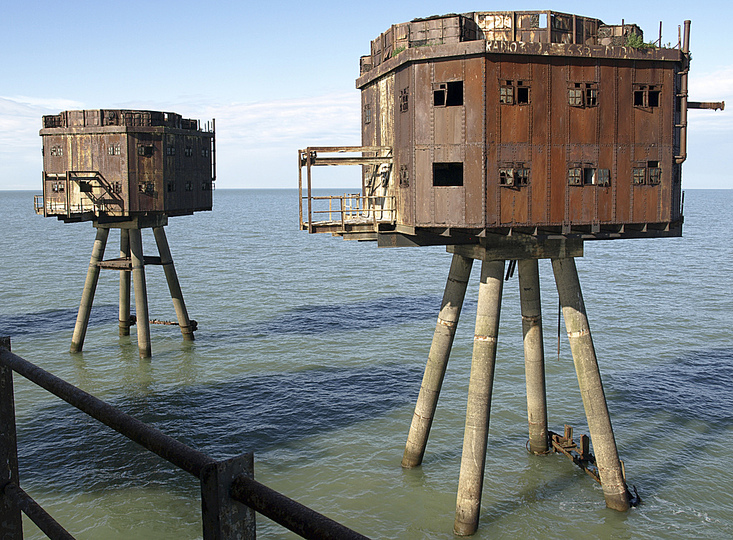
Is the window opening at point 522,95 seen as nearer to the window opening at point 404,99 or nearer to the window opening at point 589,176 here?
the window opening at point 589,176

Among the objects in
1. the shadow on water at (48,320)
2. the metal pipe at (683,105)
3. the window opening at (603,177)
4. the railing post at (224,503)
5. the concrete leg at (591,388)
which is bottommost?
the shadow on water at (48,320)

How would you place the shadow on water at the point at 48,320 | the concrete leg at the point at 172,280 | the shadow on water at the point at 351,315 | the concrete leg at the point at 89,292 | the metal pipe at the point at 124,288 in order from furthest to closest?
the shadow on water at the point at 351,315
the shadow on water at the point at 48,320
the metal pipe at the point at 124,288
the concrete leg at the point at 172,280
the concrete leg at the point at 89,292

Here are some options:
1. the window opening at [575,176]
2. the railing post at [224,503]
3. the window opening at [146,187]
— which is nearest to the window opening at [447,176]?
the window opening at [575,176]

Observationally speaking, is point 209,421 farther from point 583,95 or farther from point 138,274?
point 583,95

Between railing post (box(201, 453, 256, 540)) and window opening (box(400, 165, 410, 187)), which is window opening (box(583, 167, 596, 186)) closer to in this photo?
window opening (box(400, 165, 410, 187))

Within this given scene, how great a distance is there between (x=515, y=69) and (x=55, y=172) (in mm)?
26051

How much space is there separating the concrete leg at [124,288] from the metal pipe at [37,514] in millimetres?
33498

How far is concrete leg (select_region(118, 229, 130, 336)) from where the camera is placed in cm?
3900

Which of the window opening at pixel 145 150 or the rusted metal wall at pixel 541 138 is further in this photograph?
the window opening at pixel 145 150

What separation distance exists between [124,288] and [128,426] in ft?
124

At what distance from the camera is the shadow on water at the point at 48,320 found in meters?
44.8

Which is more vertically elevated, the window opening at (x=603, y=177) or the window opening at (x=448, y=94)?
the window opening at (x=448, y=94)

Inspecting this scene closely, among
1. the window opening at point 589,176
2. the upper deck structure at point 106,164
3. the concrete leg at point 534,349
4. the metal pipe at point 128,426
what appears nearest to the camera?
the metal pipe at point 128,426

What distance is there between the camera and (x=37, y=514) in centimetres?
488
